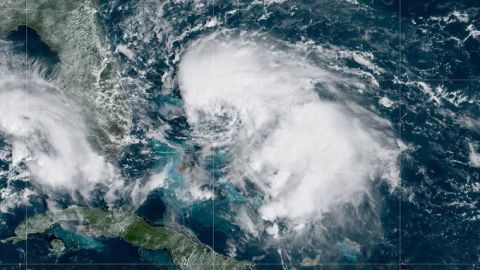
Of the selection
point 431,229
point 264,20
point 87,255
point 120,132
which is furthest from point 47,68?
point 431,229

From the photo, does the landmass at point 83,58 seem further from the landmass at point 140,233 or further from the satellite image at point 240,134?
the landmass at point 140,233

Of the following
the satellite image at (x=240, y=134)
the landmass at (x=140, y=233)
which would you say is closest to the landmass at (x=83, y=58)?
the satellite image at (x=240, y=134)

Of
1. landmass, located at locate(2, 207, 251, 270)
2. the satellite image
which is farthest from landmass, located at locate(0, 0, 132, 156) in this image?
landmass, located at locate(2, 207, 251, 270)

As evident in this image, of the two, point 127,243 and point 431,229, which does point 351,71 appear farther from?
point 127,243

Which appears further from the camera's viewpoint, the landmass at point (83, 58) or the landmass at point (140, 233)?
the landmass at point (83, 58)

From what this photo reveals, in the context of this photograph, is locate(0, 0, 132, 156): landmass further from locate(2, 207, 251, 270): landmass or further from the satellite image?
Result: locate(2, 207, 251, 270): landmass

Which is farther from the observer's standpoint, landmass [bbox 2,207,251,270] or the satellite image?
landmass [bbox 2,207,251,270]

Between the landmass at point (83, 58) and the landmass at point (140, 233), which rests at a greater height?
the landmass at point (83, 58)
